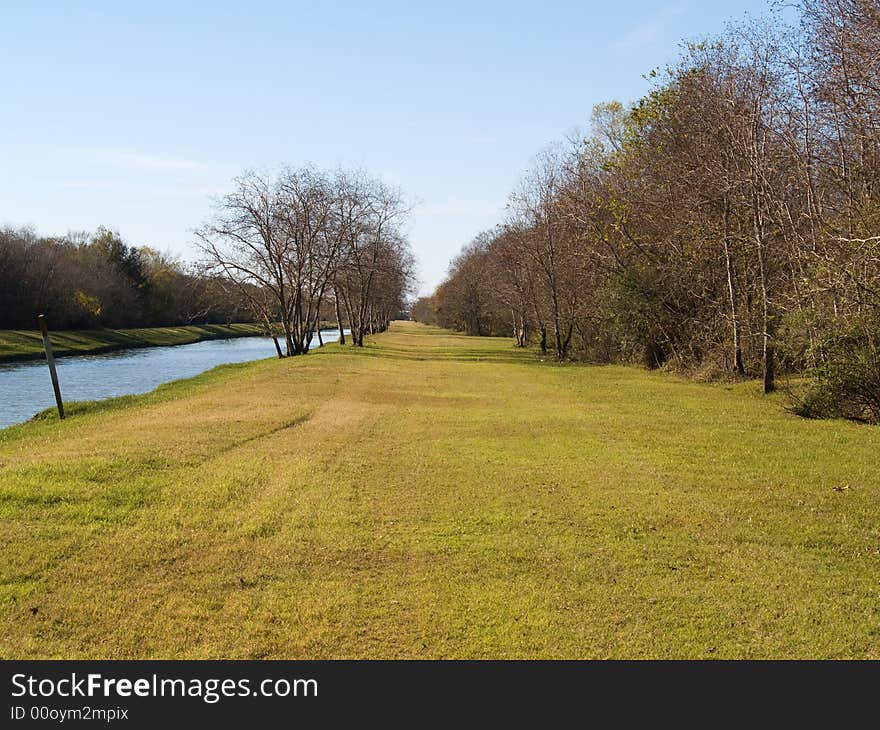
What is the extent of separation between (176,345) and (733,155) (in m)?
55.8

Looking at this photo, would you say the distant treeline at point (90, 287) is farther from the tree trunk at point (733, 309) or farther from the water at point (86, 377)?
the tree trunk at point (733, 309)

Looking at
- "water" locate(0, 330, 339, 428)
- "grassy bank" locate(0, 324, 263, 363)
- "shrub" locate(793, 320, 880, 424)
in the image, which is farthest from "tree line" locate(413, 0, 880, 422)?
"grassy bank" locate(0, 324, 263, 363)

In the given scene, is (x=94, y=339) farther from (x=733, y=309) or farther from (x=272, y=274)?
(x=733, y=309)

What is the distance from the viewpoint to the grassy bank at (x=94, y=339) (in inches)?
1805

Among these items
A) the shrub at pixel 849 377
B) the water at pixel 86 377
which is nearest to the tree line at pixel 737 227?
the shrub at pixel 849 377

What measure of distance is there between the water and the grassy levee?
9.77m

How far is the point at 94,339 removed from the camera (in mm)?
59406

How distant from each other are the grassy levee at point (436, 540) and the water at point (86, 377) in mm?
9771

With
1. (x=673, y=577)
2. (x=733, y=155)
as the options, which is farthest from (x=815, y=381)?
(x=673, y=577)

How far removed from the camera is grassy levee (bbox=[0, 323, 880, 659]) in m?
4.92

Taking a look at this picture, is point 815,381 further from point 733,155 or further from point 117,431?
point 117,431

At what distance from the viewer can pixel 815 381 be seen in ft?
52.4

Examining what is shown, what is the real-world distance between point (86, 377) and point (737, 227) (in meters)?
26.6

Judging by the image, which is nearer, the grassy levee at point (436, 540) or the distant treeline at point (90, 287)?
the grassy levee at point (436, 540)
